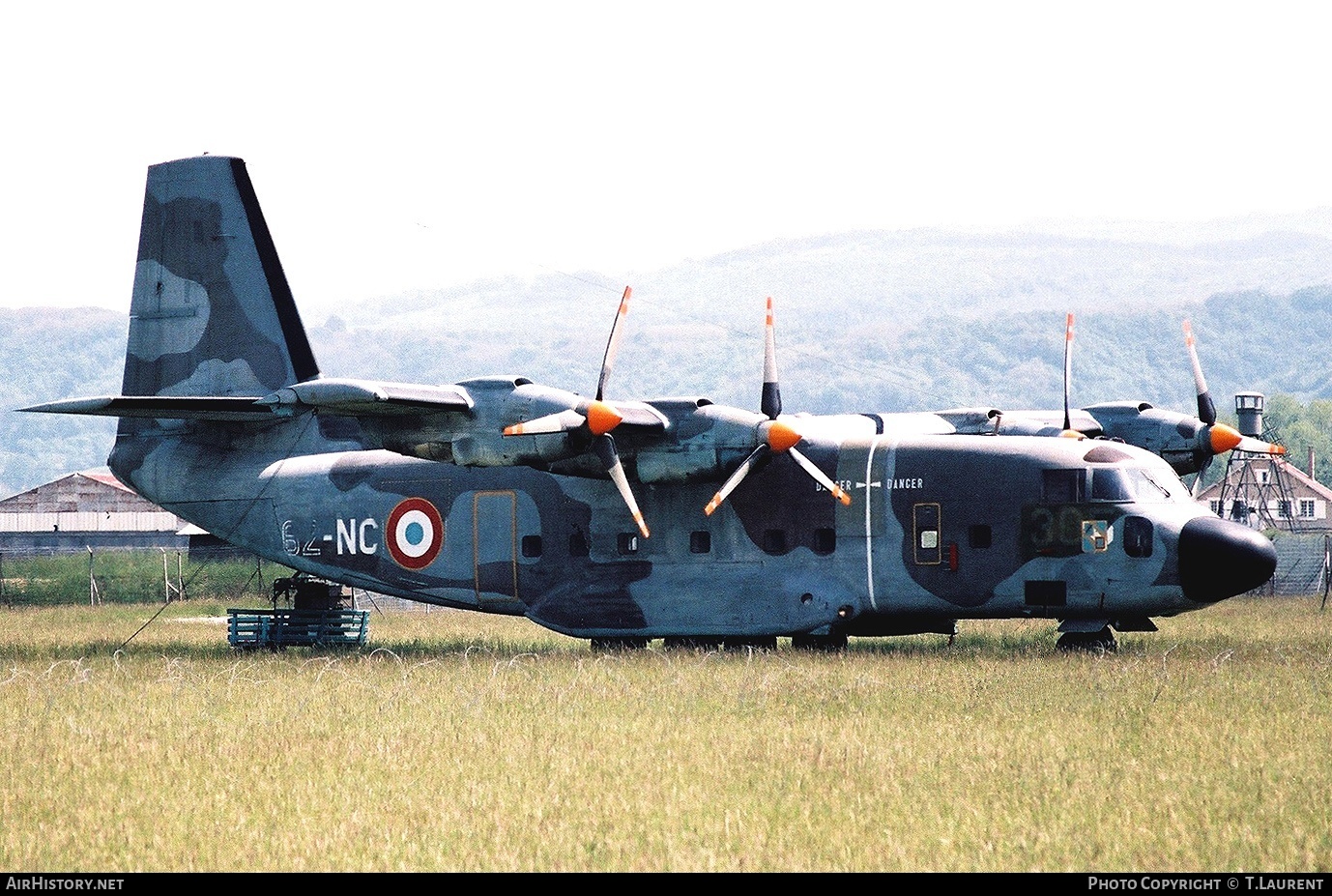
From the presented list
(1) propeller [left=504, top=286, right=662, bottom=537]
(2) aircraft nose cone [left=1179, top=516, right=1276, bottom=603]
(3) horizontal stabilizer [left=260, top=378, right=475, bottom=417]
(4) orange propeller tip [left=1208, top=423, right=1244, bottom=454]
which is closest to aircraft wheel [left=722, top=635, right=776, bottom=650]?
(1) propeller [left=504, top=286, right=662, bottom=537]

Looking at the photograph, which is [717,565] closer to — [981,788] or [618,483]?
[618,483]

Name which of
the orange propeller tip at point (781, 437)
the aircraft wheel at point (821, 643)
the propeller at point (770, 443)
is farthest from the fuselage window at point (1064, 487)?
the aircraft wheel at point (821, 643)

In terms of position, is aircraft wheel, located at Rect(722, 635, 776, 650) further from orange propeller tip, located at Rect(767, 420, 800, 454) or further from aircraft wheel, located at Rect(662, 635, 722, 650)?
orange propeller tip, located at Rect(767, 420, 800, 454)

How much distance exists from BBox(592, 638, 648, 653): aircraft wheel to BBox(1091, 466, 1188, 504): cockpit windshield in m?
8.00

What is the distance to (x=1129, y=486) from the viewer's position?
79.6ft

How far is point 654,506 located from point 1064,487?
22.1ft

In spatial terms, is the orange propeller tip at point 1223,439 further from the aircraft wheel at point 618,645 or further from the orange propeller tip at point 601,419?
the orange propeller tip at point 601,419

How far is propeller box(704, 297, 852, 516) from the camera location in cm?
2448

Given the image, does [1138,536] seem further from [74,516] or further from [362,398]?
[74,516]

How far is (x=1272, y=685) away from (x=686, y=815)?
10.3 meters

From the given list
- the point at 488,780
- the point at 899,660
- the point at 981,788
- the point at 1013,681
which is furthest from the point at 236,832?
the point at 899,660

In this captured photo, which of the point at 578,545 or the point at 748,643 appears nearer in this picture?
the point at 748,643

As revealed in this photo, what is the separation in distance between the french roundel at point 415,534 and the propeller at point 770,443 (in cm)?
550
